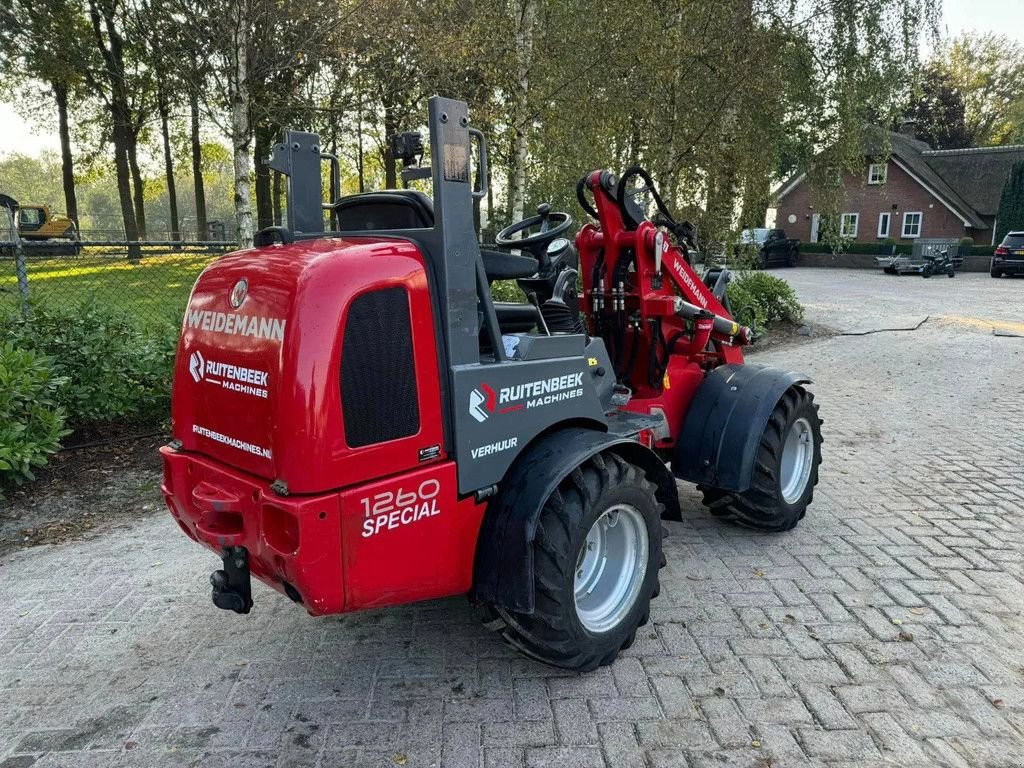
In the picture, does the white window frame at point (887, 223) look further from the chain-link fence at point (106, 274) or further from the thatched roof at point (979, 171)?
the chain-link fence at point (106, 274)

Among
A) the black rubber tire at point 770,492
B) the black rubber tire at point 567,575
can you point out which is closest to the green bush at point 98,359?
the black rubber tire at point 567,575

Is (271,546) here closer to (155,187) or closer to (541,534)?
(541,534)

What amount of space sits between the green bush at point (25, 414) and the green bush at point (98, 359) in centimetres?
22

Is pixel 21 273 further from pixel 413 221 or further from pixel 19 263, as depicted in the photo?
pixel 413 221

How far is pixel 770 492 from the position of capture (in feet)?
13.2

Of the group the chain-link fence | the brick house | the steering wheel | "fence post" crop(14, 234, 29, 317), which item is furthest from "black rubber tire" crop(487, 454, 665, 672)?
the brick house

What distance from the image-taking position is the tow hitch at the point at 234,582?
2494 mm

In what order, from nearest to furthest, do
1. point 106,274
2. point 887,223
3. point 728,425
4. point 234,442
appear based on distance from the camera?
point 234,442
point 728,425
point 106,274
point 887,223

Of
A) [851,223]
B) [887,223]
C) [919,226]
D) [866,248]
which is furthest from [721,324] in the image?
[851,223]

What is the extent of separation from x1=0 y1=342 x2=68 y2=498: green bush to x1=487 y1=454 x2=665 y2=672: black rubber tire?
3373 millimetres

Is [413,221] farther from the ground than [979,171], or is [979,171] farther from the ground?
[979,171]

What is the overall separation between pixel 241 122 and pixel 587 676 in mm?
7682

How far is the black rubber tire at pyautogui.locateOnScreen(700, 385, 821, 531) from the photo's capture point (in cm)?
401

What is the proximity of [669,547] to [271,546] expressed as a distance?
2.51 m
